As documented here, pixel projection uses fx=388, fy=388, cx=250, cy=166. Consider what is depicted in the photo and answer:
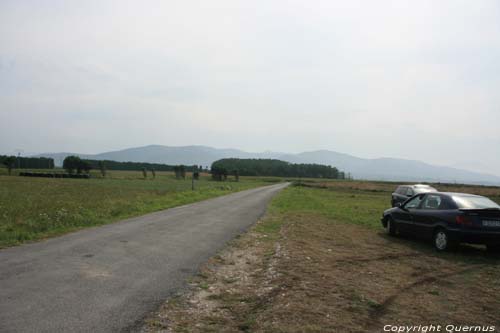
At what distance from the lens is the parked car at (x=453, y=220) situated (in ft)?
31.8

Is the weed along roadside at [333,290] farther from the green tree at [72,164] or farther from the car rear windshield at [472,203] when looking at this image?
the green tree at [72,164]

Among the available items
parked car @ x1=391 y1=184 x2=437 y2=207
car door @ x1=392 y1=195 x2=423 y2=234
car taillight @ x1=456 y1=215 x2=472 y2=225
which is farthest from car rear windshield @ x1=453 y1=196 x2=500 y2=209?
parked car @ x1=391 y1=184 x2=437 y2=207

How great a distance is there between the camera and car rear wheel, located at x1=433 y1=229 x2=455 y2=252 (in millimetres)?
10070

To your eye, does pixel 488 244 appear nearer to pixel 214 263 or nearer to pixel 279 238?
pixel 279 238

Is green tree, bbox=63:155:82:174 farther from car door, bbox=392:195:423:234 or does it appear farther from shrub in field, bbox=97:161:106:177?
car door, bbox=392:195:423:234

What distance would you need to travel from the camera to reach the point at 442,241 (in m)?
10.3

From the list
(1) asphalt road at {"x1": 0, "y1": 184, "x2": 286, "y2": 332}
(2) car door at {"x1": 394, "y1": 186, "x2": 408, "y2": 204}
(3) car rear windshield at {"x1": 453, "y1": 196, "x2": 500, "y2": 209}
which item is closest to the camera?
(1) asphalt road at {"x1": 0, "y1": 184, "x2": 286, "y2": 332}

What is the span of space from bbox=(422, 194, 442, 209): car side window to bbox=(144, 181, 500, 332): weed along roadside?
128cm

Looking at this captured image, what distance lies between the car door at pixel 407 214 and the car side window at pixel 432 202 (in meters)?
0.26

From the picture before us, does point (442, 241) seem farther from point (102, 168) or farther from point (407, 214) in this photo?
point (102, 168)

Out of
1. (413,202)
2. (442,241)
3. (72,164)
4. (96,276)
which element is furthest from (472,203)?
(72,164)

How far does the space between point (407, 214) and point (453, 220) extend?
7.26 ft

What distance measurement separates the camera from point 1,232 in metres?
11.4

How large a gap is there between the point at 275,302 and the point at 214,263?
10.0 feet
